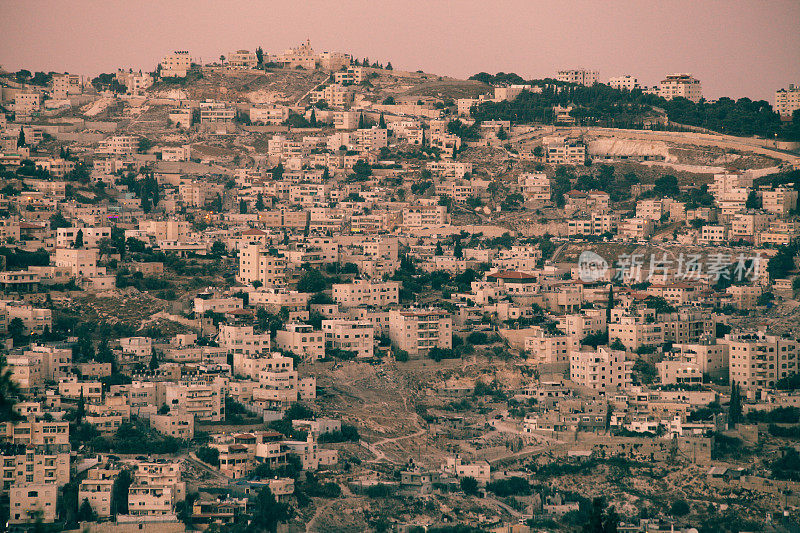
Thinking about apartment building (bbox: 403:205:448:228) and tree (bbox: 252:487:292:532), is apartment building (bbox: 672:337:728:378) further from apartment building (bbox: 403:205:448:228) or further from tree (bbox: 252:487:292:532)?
apartment building (bbox: 403:205:448:228)

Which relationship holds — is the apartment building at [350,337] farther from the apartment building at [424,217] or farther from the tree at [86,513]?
the apartment building at [424,217]

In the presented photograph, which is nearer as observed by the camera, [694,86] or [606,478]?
[606,478]

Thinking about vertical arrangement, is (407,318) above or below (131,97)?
below

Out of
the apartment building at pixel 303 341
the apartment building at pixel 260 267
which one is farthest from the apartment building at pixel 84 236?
the apartment building at pixel 303 341

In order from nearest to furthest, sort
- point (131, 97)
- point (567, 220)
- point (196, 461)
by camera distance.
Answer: point (196, 461) < point (567, 220) < point (131, 97)

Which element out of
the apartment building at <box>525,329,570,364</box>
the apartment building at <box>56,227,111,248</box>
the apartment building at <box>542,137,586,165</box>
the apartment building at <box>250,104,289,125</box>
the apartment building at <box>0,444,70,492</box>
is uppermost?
the apartment building at <box>250,104,289,125</box>

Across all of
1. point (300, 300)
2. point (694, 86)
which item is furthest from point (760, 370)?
point (694, 86)

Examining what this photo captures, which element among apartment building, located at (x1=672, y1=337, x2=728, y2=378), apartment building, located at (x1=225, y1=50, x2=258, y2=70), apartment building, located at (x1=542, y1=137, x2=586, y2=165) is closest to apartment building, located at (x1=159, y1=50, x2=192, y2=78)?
apartment building, located at (x1=225, y1=50, x2=258, y2=70)

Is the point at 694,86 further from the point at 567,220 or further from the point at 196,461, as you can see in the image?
the point at 196,461
